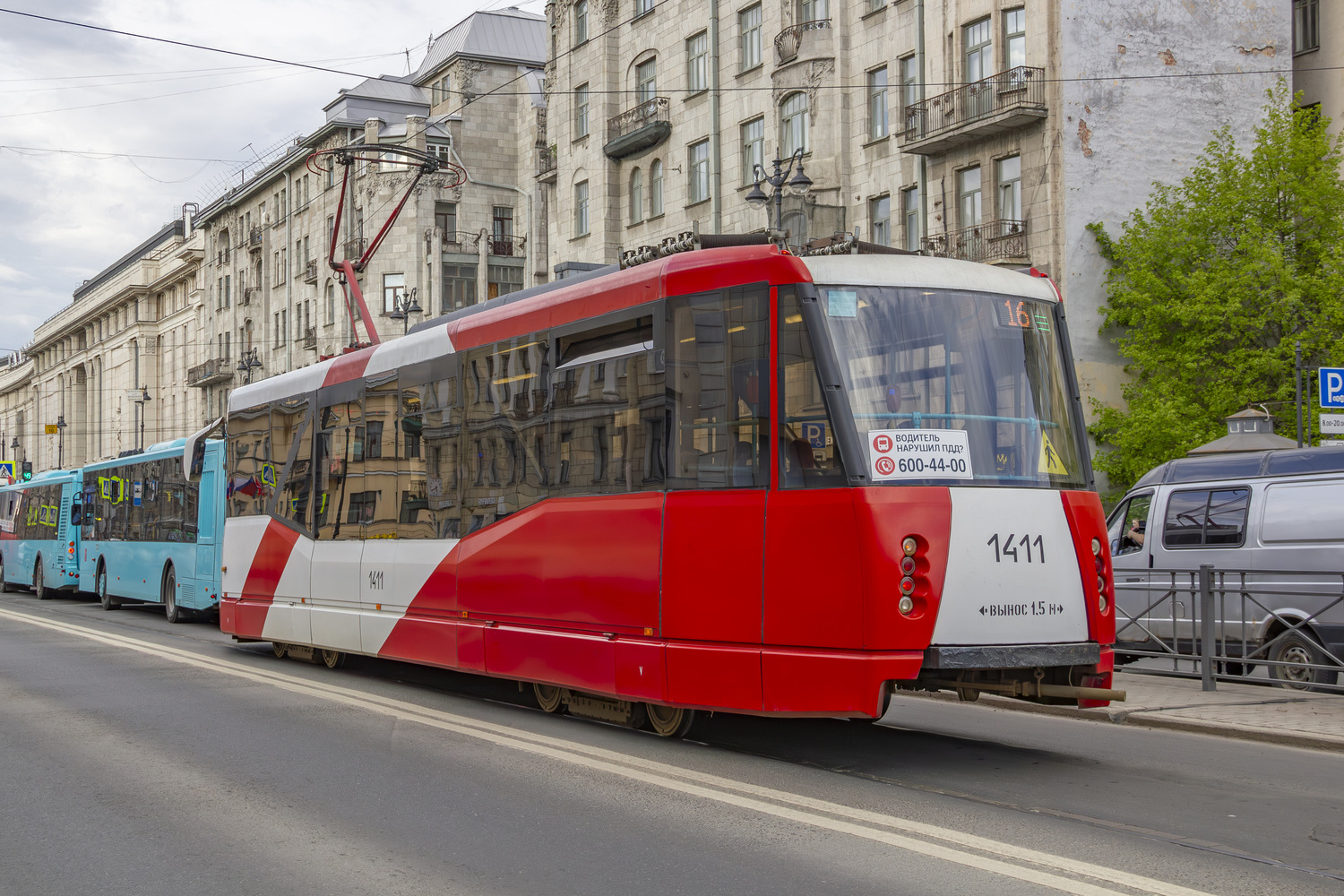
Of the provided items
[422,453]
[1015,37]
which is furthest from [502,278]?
[422,453]

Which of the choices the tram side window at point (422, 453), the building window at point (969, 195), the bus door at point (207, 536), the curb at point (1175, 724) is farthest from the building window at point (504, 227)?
the curb at point (1175, 724)

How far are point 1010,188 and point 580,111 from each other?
19533 millimetres

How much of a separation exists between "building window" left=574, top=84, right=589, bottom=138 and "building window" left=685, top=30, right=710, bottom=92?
6086 mm

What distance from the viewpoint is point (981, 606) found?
8016 mm

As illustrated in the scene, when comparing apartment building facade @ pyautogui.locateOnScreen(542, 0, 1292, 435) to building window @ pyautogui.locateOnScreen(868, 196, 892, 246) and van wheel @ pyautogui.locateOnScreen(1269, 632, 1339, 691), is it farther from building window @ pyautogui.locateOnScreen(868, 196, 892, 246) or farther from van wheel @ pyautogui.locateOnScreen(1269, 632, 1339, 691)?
van wheel @ pyautogui.locateOnScreen(1269, 632, 1339, 691)

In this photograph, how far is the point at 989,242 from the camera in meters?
Answer: 31.9

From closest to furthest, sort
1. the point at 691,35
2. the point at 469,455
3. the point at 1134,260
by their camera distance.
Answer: the point at 469,455 → the point at 1134,260 → the point at 691,35

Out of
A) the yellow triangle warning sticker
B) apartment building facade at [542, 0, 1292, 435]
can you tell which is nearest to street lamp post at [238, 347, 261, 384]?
apartment building facade at [542, 0, 1292, 435]

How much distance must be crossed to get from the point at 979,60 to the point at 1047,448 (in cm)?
2567

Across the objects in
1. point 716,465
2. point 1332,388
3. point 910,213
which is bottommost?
point 716,465

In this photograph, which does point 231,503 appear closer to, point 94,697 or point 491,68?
point 94,697

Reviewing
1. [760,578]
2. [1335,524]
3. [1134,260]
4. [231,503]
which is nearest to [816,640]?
[760,578]

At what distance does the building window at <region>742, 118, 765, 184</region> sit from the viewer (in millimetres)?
38594

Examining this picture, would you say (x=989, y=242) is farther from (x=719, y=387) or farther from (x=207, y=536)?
(x=719, y=387)
